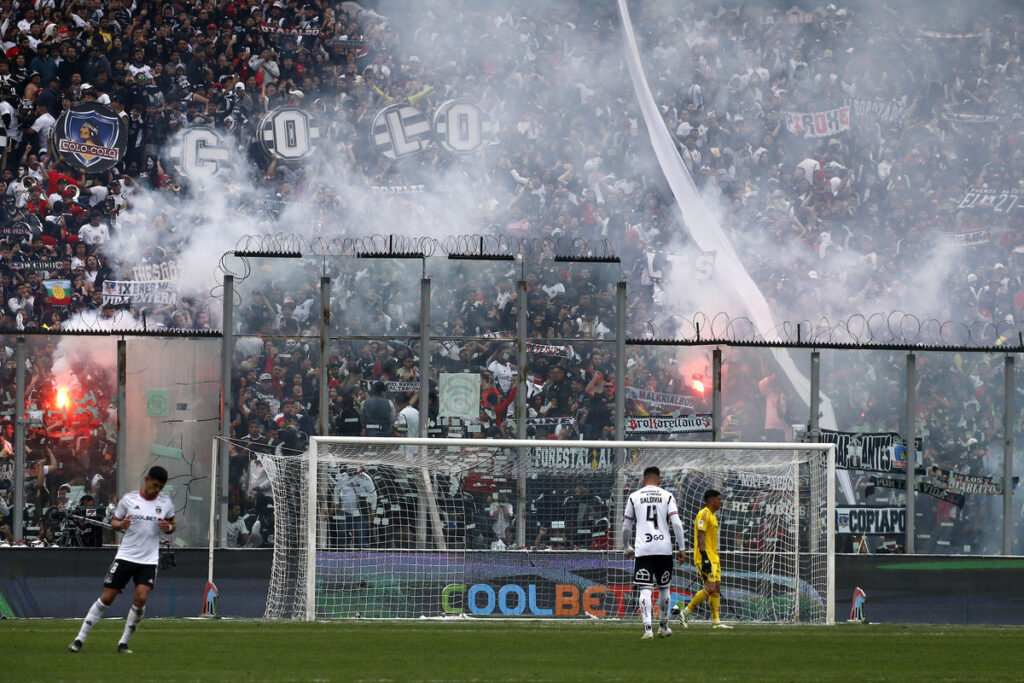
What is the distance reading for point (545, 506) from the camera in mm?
17688

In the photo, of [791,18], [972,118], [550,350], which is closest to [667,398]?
[550,350]

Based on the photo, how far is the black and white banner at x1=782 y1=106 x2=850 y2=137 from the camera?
33.2 meters

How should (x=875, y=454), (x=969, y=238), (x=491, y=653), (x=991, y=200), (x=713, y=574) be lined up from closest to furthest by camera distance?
1. (x=491, y=653)
2. (x=713, y=574)
3. (x=875, y=454)
4. (x=969, y=238)
5. (x=991, y=200)

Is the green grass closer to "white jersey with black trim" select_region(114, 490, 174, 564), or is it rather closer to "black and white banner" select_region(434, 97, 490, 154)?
"white jersey with black trim" select_region(114, 490, 174, 564)

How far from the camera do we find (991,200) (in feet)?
108

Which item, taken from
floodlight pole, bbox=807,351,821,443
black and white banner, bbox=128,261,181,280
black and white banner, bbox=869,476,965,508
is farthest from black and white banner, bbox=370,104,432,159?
black and white banner, bbox=869,476,965,508

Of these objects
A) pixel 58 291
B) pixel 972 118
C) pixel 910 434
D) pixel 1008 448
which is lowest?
pixel 1008 448

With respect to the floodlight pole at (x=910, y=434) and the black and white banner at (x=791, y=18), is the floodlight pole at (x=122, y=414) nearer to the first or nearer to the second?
the floodlight pole at (x=910, y=434)

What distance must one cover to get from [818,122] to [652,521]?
2237 cm

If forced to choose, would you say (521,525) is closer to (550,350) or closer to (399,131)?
(550,350)

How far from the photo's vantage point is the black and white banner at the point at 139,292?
27703 mm

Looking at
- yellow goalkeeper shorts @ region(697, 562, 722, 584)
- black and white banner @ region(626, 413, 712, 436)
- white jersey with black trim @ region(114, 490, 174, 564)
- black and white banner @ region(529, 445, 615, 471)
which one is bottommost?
yellow goalkeeper shorts @ region(697, 562, 722, 584)

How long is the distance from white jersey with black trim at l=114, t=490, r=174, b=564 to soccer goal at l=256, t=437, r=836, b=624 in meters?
5.12

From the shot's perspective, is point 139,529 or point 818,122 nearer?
point 139,529
